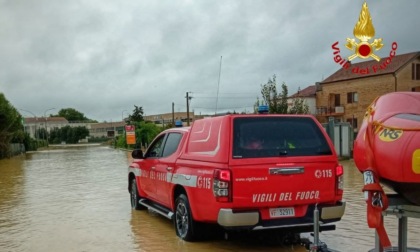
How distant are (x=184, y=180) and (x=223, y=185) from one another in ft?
3.83

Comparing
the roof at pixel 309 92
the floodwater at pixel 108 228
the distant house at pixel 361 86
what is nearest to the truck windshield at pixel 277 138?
the floodwater at pixel 108 228

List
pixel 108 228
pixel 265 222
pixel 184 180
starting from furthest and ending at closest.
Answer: pixel 108 228
pixel 184 180
pixel 265 222

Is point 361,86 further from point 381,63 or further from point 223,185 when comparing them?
point 223,185

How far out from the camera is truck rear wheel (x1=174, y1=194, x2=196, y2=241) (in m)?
6.85

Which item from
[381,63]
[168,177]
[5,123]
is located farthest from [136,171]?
[381,63]

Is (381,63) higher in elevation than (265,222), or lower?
higher

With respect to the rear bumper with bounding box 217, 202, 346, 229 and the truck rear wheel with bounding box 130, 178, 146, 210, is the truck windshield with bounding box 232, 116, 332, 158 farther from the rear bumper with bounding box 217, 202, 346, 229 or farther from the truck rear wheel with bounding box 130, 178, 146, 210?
the truck rear wheel with bounding box 130, 178, 146, 210

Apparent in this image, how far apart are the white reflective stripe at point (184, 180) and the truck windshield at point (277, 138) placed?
2.95 ft

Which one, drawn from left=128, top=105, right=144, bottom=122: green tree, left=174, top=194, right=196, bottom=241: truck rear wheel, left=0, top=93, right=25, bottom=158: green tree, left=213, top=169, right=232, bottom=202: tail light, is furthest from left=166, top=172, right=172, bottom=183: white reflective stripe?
left=128, top=105, right=144, bottom=122: green tree

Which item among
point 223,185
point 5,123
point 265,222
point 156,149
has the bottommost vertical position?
point 265,222

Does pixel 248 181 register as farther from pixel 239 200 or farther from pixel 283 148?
pixel 283 148

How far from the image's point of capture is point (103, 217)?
386 inches

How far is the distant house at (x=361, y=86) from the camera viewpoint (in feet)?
150

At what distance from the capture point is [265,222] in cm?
610
